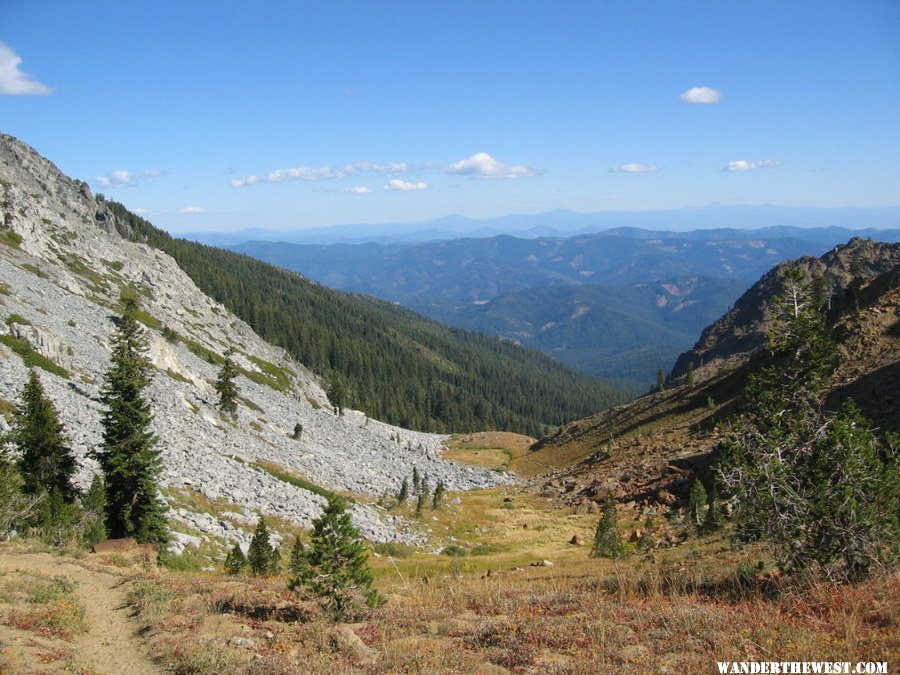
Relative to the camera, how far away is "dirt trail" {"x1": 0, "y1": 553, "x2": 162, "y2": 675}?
10.5 meters

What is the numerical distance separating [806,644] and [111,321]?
83213mm

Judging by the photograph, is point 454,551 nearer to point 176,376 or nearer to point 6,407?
point 6,407

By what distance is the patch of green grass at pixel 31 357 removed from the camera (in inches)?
1730

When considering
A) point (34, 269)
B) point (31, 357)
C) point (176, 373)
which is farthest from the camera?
point (34, 269)

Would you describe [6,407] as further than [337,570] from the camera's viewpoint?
Yes

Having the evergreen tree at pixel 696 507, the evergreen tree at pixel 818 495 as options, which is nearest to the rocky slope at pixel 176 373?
the evergreen tree at pixel 696 507

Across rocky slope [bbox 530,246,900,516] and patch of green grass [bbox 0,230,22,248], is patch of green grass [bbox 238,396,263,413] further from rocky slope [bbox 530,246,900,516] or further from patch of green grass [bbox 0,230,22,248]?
patch of green grass [bbox 0,230,22,248]

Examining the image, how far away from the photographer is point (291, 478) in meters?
50.2

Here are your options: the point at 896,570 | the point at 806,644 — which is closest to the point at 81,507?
the point at 806,644

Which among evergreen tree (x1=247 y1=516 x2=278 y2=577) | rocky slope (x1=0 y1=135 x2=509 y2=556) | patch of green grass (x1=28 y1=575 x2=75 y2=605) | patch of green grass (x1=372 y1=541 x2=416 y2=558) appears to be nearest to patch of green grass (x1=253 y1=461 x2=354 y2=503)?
rocky slope (x1=0 y1=135 x2=509 y2=556)

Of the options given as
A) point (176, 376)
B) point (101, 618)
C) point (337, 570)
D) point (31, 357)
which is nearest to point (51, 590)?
point (101, 618)

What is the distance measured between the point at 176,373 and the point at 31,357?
24.3m

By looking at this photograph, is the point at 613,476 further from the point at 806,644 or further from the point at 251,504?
the point at 806,644

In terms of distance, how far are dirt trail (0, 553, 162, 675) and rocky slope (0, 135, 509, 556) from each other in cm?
1473
